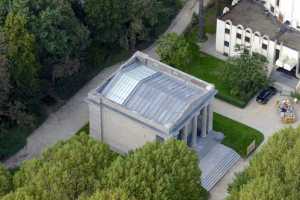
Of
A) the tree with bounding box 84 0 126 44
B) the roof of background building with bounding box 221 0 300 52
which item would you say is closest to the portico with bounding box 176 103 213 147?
the roof of background building with bounding box 221 0 300 52

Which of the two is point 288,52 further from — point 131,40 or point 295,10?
point 131,40

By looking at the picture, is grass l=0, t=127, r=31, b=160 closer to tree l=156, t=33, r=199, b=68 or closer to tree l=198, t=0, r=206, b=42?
tree l=156, t=33, r=199, b=68

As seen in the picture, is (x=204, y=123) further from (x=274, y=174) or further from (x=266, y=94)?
(x=274, y=174)

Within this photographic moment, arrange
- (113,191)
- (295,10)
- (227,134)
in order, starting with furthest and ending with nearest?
(295,10), (227,134), (113,191)

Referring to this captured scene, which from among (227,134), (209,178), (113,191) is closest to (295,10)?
(227,134)

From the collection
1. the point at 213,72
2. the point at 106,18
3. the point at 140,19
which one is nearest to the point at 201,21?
→ the point at 213,72

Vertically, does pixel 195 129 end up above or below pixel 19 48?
below

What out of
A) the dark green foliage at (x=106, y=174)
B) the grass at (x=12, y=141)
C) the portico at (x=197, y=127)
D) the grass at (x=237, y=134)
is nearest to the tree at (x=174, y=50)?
the grass at (x=237, y=134)
